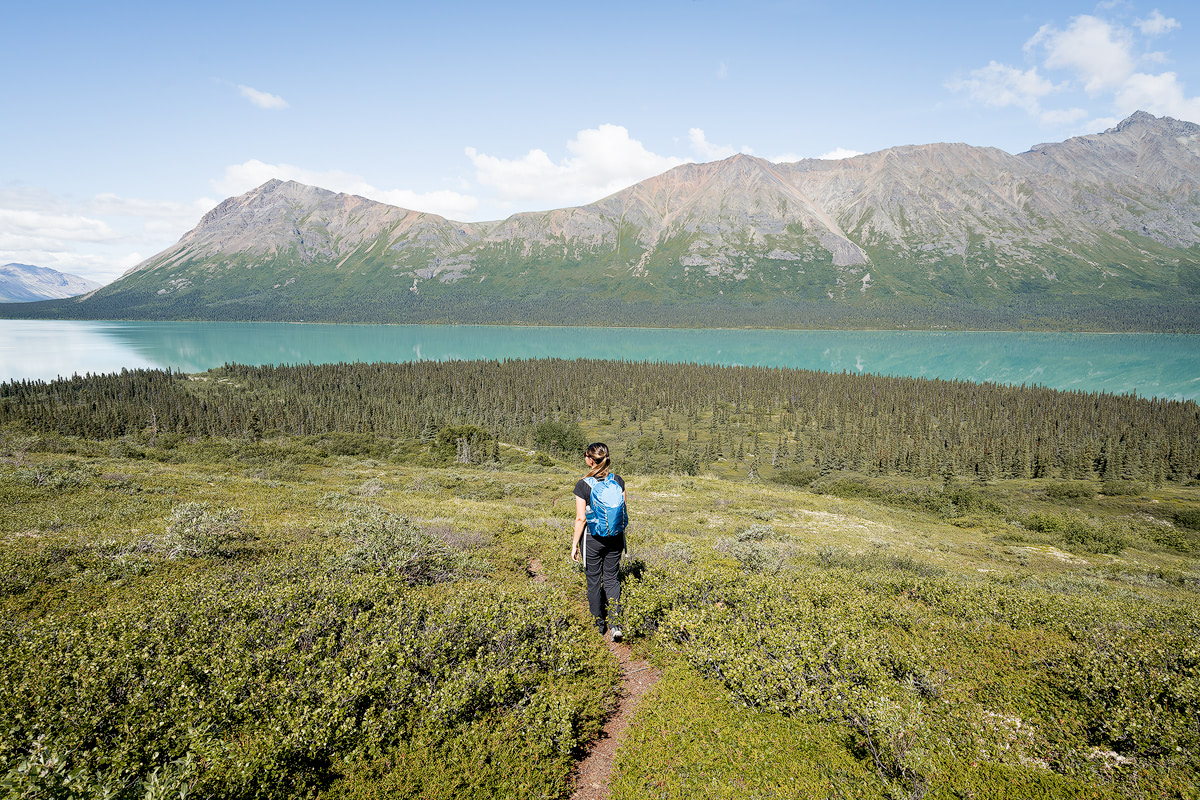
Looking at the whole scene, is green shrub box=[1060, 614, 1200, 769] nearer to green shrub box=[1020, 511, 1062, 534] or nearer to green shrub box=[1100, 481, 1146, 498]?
green shrub box=[1020, 511, 1062, 534]

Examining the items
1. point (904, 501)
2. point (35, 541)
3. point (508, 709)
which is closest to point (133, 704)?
point (508, 709)

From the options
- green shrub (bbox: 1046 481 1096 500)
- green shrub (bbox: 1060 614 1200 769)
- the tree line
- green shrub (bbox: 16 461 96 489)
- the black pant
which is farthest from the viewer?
the tree line

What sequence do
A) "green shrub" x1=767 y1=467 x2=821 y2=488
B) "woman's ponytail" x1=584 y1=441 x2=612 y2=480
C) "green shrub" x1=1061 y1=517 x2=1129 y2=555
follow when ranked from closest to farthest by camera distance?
"woman's ponytail" x1=584 y1=441 x2=612 y2=480
"green shrub" x1=1061 y1=517 x2=1129 y2=555
"green shrub" x1=767 y1=467 x2=821 y2=488

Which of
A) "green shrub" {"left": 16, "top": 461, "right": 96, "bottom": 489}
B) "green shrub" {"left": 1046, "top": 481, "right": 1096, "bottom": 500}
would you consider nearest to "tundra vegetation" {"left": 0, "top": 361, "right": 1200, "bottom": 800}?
"green shrub" {"left": 16, "top": 461, "right": 96, "bottom": 489}

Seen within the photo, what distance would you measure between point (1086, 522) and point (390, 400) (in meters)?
128

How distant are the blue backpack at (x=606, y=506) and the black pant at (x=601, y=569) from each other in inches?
14.3

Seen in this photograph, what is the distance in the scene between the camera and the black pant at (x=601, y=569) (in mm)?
11977

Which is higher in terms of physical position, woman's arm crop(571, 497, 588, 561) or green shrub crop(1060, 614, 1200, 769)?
woman's arm crop(571, 497, 588, 561)

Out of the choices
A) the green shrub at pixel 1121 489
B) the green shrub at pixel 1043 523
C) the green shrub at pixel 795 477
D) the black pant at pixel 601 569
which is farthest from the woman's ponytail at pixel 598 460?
the green shrub at pixel 1121 489

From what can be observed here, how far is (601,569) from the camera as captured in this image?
12203mm

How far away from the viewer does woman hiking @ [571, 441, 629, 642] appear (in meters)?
11.5

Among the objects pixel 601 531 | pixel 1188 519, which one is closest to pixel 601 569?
pixel 601 531

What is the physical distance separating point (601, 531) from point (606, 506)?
661 millimetres

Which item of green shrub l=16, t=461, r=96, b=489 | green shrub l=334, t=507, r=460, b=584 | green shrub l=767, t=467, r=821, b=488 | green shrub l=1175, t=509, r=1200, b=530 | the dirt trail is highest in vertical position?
green shrub l=16, t=461, r=96, b=489
